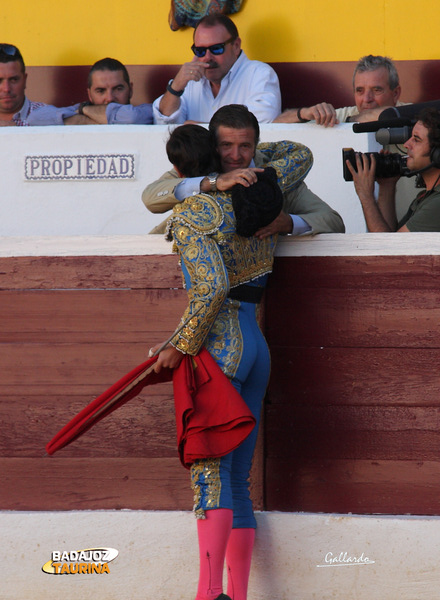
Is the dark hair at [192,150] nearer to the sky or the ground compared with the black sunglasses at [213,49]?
nearer to the ground

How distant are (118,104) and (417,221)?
1.70 metres

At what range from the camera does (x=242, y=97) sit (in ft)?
15.0

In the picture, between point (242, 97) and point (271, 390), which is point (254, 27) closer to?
point (242, 97)

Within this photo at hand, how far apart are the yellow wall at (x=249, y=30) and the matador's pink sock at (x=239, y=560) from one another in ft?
9.53

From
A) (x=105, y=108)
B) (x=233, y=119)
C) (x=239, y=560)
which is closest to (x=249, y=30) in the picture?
(x=105, y=108)

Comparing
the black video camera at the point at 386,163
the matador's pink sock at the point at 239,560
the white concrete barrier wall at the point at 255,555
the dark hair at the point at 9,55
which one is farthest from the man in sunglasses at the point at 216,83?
the matador's pink sock at the point at 239,560

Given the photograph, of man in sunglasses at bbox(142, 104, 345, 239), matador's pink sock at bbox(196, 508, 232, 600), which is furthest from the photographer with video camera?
matador's pink sock at bbox(196, 508, 232, 600)

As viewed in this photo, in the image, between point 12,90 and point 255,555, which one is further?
point 12,90

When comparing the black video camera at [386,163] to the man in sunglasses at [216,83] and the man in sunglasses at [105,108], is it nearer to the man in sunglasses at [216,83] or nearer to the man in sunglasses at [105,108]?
the man in sunglasses at [216,83]

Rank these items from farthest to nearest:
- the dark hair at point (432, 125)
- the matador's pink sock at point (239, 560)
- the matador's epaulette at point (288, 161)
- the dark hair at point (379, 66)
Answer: the dark hair at point (379, 66) < the dark hair at point (432, 125) < the matador's epaulette at point (288, 161) < the matador's pink sock at point (239, 560)

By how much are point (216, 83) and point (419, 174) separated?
4.17 ft

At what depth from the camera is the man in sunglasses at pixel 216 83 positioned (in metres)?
4.42

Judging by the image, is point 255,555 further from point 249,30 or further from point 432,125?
point 249,30

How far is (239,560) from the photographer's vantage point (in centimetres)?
310
